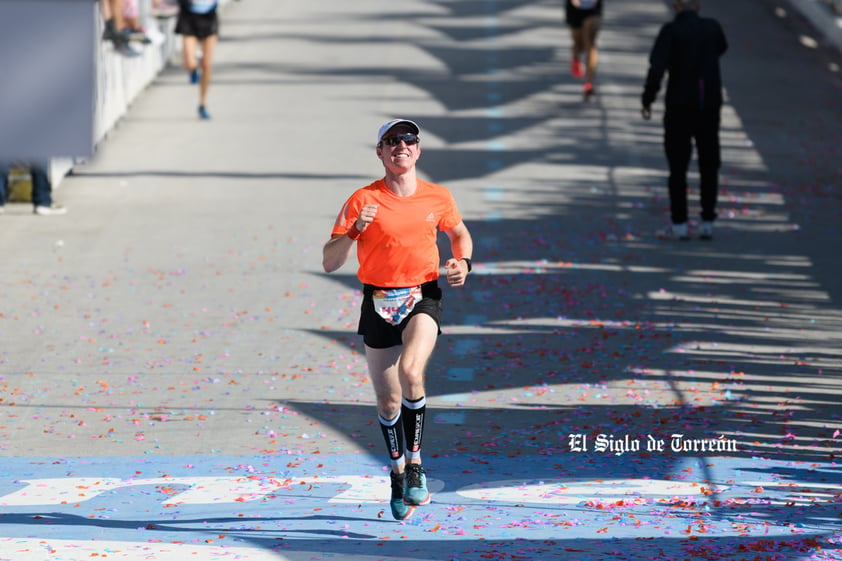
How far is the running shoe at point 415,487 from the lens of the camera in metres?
8.25

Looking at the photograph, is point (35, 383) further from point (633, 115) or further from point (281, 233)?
point (633, 115)

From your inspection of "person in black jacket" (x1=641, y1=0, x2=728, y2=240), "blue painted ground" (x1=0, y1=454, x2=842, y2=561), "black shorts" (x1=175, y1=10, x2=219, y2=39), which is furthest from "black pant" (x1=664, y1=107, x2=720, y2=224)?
"black shorts" (x1=175, y1=10, x2=219, y2=39)

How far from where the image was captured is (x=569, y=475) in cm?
927

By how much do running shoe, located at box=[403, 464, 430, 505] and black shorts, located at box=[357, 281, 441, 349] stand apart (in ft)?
2.04

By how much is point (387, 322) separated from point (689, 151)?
8144mm

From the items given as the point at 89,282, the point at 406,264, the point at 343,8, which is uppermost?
the point at 406,264

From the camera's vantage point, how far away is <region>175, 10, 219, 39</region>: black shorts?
21031 mm

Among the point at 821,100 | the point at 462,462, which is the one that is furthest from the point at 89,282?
the point at 821,100

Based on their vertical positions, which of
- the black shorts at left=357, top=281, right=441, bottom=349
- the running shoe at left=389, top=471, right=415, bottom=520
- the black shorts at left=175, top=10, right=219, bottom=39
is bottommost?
the black shorts at left=175, top=10, right=219, bottom=39

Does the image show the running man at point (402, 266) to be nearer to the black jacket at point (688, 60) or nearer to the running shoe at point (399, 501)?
the running shoe at point (399, 501)

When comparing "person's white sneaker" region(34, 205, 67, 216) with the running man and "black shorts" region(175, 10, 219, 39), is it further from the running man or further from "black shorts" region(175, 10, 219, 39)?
the running man

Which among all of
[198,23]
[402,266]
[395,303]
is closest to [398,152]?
[402,266]

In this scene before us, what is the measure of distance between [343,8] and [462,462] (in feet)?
79.3

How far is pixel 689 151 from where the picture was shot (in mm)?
15781
